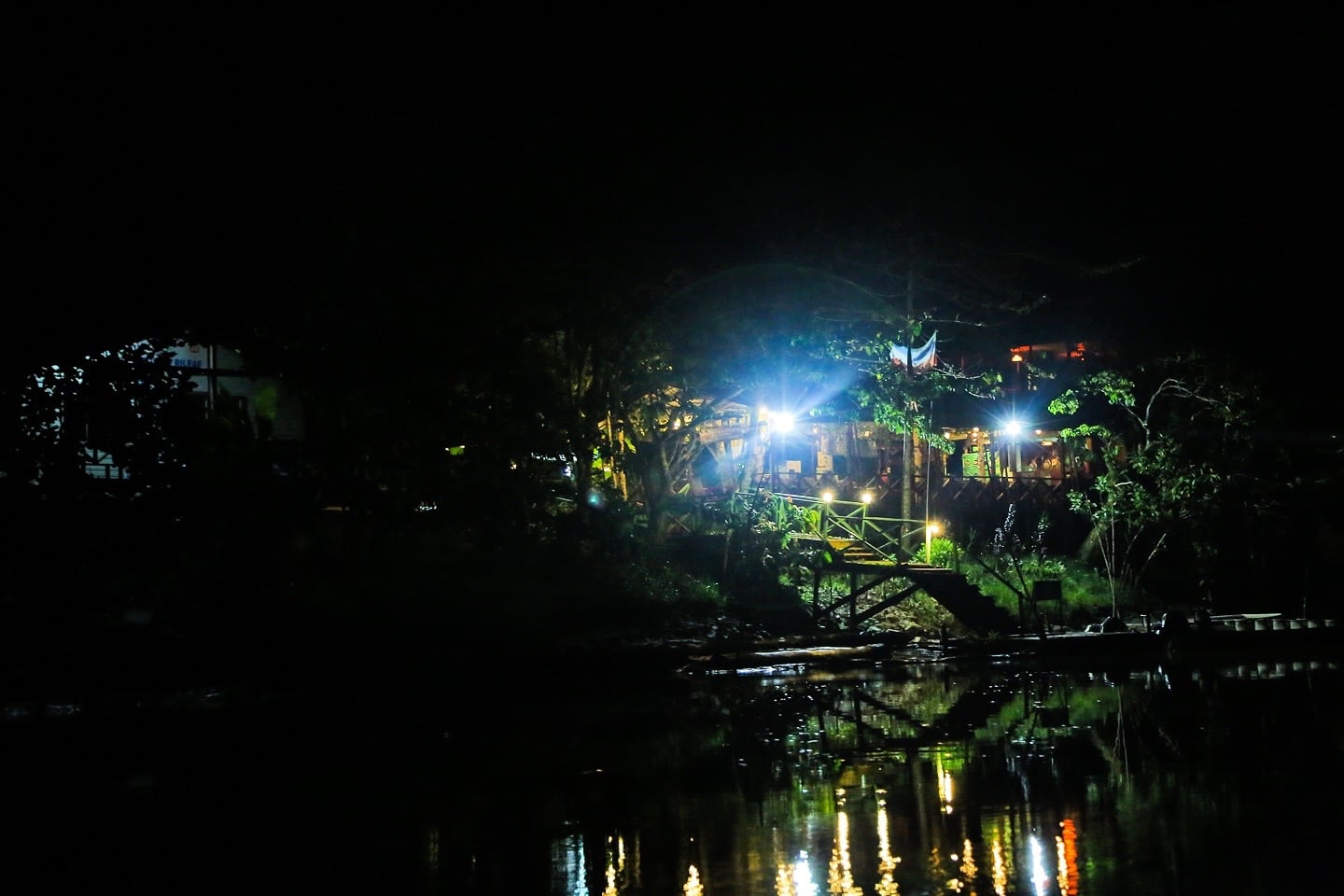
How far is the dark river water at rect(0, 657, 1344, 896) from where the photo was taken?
8516 mm

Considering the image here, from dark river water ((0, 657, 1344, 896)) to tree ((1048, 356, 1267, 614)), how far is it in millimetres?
8973

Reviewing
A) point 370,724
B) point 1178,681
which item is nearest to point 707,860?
point 370,724

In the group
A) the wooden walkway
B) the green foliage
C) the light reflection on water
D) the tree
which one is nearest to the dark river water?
the light reflection on water

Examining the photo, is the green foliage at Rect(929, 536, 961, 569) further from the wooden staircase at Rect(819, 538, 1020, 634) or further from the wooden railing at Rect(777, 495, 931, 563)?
the wooden staircase at Rect(819, 538, 1020, 634)

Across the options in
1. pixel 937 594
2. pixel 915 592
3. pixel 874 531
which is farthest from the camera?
pixel 874 531

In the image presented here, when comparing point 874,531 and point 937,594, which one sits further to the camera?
point 874,531

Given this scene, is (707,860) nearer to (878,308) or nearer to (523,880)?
(523,880)

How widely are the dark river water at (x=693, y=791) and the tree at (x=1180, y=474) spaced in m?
8.97

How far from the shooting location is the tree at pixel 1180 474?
91.4ft

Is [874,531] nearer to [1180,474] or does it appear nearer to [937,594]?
[937,594]

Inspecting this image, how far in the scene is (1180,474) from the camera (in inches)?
1101

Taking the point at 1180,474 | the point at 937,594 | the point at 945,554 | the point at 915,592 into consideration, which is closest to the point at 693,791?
the point at 937,594

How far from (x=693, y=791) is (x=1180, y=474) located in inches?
792

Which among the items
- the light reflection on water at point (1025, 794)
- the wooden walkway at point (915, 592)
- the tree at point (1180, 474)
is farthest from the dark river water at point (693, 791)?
the tree at point (1180, 474)
